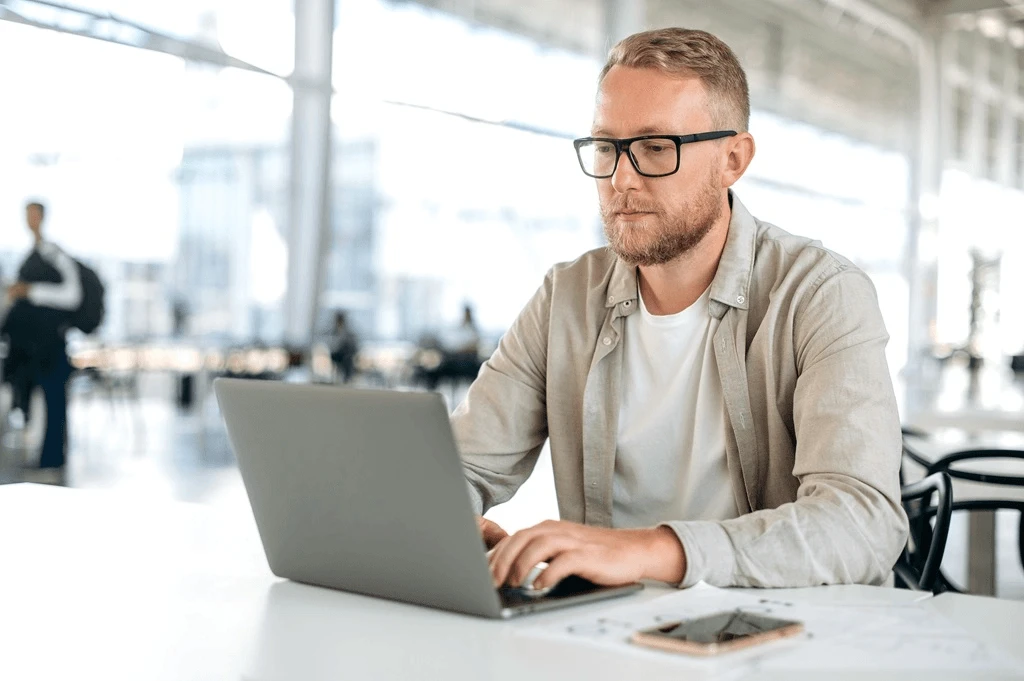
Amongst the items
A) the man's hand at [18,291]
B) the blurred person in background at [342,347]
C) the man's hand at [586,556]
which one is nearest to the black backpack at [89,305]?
the man's hand at [18,291]

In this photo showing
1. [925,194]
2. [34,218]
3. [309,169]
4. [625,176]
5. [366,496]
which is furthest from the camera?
[925,194]

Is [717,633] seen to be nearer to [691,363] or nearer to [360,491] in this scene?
[360,491]

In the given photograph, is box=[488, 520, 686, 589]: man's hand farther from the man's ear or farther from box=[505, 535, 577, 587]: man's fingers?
Result: the man's ear

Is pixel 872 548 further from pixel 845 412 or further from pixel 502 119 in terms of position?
pixel 502 119

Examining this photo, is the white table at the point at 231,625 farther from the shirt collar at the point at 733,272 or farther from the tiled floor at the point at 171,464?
the tiled floor at the point at 171,464

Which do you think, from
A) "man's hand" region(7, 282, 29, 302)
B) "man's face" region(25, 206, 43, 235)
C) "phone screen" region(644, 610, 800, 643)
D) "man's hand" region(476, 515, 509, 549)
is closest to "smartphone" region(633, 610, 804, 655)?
"phone screen" region(644, 610, 800, 643)

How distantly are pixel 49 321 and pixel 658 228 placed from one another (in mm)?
5924

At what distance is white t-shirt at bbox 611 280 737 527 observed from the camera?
161 centimetres

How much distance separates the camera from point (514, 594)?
43.1 inches

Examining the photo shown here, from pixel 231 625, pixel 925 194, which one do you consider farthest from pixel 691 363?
pixel 925 194

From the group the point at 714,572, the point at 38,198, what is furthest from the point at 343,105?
the point at 714,572

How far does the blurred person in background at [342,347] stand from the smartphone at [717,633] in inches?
352

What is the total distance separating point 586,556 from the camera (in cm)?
113

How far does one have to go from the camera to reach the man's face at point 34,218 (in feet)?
22.9
